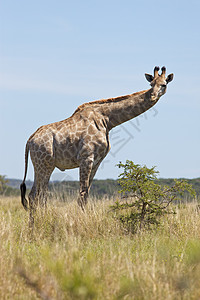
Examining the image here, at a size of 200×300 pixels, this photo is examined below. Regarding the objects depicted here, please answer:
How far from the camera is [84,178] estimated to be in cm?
918

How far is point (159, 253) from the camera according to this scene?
6188 millimetres

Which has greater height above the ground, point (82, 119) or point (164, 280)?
point (82, 119)

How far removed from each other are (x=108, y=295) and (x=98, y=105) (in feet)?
20.3

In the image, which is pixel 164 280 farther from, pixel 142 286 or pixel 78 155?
pixel 78 155

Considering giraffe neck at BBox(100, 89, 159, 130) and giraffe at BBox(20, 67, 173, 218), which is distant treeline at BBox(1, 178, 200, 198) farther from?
giraffe neck at BBox(100, 89, 159, 130)

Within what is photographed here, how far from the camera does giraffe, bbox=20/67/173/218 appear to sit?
9.27 m

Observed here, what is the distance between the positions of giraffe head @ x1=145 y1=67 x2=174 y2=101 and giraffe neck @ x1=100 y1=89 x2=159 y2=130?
29 centimetres

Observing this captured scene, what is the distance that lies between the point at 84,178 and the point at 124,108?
187 centimetres

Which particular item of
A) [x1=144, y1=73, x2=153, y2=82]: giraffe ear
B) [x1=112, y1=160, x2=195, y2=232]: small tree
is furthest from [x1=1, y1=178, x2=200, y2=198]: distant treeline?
[x1=144, y1=73, x2=153, y2=82]: giraffe ear

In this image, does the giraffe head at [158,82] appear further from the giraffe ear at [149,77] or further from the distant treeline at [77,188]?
the distant treeline at [77,188]

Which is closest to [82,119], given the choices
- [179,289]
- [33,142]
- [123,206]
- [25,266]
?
[33,142]

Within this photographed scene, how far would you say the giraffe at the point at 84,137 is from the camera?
9.27m

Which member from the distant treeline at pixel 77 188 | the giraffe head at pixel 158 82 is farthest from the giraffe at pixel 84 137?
the distant treeline at pixel 77 188

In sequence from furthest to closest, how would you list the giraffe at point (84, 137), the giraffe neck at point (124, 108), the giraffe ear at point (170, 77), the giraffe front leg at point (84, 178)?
the giraffe neck at point (124, 108) < the giraffe ear at point (170, 77) < the giraffe at point (84, 137) < the giraffe front leg at point (84, 178)
